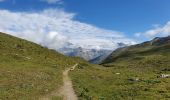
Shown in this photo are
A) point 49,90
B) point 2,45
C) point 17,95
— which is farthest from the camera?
point 2,45

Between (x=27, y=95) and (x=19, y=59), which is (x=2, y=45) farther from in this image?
(x=27, y=95)

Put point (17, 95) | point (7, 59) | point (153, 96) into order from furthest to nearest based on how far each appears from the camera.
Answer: point (7, 59), point (153, 96), point (17, 95)

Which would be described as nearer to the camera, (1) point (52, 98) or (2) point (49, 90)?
(1) point (52, 98)

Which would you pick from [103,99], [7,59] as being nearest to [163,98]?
[103,99]

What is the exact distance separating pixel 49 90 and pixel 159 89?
1598cm

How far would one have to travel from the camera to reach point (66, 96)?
135 feet

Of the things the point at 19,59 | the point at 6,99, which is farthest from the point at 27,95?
the point at 19,59

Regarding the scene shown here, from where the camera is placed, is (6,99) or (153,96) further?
(153,96)

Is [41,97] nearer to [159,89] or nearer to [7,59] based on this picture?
[159,89]

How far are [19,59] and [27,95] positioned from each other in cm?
5578

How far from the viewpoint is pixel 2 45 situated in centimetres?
11369

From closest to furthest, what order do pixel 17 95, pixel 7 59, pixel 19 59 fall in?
pixel 17 95 → pixel 7 59 → pixel 19 59

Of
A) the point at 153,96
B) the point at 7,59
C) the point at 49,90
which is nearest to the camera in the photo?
the point at 153,96

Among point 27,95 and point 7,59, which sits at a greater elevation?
point 7,59
